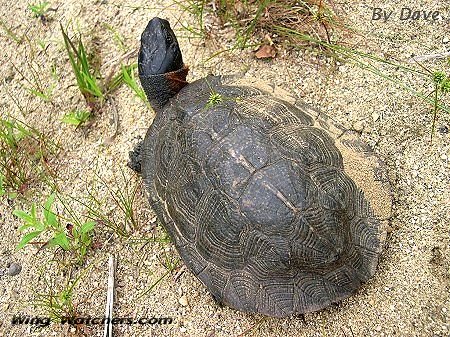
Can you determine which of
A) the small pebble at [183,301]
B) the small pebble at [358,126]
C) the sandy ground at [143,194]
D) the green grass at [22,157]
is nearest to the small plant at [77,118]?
the sandy ground at [143,194]

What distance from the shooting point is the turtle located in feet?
6.65

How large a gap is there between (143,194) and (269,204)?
1.19 meters

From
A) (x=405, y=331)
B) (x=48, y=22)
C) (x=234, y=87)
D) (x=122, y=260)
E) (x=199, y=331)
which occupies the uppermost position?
(x=48, y=22)

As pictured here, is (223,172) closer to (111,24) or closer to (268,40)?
(268,40)

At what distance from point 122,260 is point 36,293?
55cm

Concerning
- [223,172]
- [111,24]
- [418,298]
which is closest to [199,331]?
[223,172]

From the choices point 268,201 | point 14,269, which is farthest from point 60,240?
point 268,201

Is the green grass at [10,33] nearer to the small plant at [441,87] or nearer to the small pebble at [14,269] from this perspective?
the small pebble at [14,269]

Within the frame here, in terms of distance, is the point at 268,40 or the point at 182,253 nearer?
the point at 182,253

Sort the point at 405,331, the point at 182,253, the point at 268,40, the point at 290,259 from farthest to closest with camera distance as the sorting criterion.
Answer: the point at 268,40 → the point at 182,253 → the point at 405,331 → the point at 290,259

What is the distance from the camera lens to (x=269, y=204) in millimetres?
2008

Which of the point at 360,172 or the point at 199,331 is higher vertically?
the point at 360,172

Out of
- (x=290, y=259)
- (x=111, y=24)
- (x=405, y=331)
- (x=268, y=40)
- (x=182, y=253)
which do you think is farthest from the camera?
(x=111, y=24)

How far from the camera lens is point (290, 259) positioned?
6.72 ft
